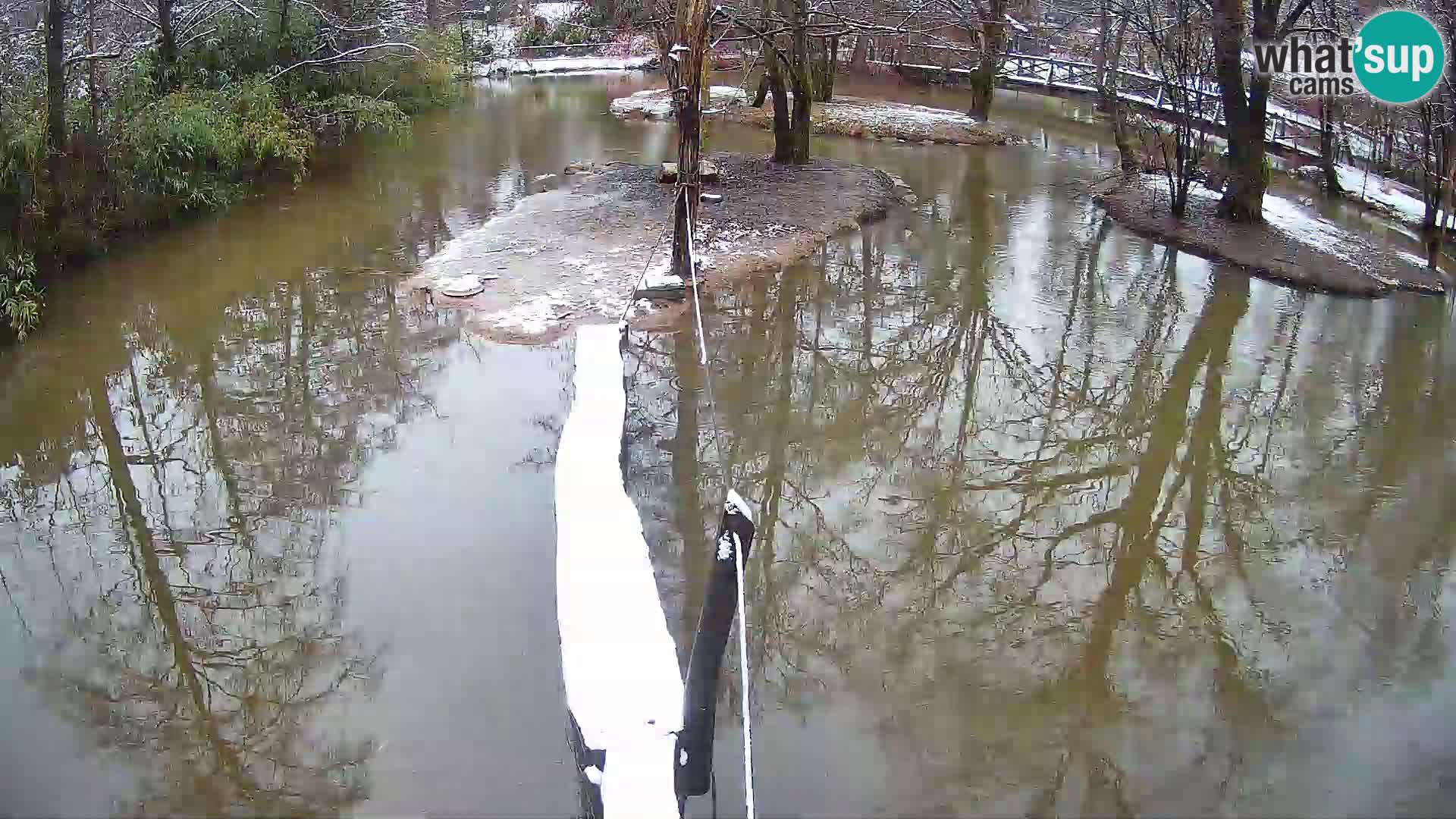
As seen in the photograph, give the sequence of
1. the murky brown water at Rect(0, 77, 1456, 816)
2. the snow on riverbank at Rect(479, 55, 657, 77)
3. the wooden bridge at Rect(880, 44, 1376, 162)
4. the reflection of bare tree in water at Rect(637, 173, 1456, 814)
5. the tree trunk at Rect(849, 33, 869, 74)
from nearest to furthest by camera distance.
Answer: the murky brown water at Rect(0, 77, 1456, 816) < the reflection of bare tree in water at Rect(637, 173, 1456, 814) < the wooden bridge at Rect(880, 44, 1376, 162) < the tree trunk at Rect(849, 33, 869, 74) < the snow on riverbank at Rect(479, 55, 657, 77)

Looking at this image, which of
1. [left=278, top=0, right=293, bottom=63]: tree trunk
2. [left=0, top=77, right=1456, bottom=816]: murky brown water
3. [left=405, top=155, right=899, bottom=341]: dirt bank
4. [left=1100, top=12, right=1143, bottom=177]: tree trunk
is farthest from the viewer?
[left=1100, top=12, right=1143, bottom=177]: tree trunk

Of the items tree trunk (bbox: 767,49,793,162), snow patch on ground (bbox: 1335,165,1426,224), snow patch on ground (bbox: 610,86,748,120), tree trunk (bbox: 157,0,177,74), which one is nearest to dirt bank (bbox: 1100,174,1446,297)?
snow patch on ground (bbox: 1335,165,1426,224)

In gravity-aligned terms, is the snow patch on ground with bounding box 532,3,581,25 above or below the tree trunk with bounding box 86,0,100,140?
above

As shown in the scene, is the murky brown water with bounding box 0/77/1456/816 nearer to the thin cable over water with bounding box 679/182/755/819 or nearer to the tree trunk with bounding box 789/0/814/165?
the thin cable over water with bounding box 679/182/755/819

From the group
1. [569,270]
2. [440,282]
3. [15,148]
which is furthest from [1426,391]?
[15,148]

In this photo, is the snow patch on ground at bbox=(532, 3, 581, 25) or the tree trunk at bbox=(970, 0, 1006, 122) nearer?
the tree trunk at bbox=(970, 0, 1006, 122)

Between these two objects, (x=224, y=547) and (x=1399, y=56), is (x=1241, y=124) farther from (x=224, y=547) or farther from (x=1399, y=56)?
(x=224, y=547)

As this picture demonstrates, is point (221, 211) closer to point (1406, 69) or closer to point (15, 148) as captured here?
point (15, 148)
